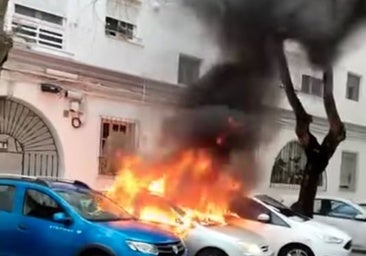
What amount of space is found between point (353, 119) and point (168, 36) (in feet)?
30.4

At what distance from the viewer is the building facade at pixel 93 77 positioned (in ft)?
48.8

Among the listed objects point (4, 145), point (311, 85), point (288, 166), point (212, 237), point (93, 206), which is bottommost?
point (212, 237)

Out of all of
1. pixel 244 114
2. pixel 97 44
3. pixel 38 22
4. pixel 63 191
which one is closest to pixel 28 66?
pixel 38 22

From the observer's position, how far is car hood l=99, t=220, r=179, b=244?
353 inches

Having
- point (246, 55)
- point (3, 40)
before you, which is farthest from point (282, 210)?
point (3, 40)

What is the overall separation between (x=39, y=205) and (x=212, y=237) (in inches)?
110

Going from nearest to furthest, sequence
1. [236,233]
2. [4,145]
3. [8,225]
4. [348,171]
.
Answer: [8,225], [236,233], [4,145], [348,171]

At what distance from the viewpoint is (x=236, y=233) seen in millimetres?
11227

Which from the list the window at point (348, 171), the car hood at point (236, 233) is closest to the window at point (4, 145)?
the car hood at point (236, 233)

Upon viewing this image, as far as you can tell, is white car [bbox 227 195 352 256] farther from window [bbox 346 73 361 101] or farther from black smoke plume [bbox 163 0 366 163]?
window [bbox 346 73 361 101]

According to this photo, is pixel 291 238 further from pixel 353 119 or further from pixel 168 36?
pixel 353 119

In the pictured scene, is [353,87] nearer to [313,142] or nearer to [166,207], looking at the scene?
[313,142]

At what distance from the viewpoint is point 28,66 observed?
48.6 ft

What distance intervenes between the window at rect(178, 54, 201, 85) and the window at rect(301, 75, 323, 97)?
2.77 meters
